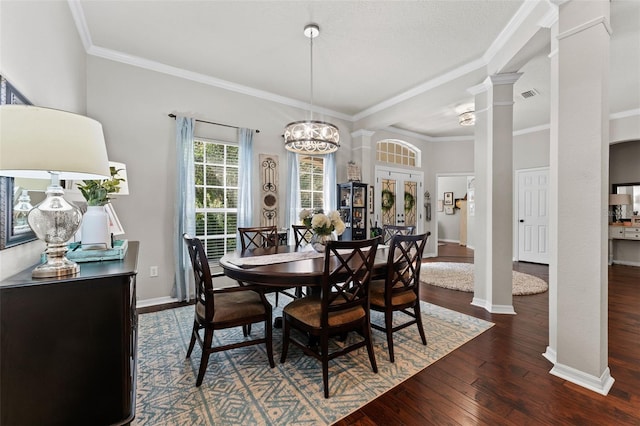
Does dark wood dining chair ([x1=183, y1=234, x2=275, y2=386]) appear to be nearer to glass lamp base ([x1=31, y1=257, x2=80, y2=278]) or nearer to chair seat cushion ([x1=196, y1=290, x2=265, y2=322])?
chair seat cushion ([x1=196, y1=290, x2=265, y2=322])

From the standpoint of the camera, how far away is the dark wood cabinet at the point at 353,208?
17.0 feet

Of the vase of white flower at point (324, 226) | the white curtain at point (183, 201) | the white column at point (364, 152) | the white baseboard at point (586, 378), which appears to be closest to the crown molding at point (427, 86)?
the white column at point (364, 152)

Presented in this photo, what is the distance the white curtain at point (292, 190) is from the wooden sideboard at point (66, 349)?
3.33m

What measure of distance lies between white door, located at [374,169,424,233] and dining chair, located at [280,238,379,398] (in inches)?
160

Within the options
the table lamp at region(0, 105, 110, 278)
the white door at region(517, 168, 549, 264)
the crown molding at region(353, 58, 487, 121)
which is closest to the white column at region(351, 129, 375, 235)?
the crown molding at region(353, 58, 487, 121)

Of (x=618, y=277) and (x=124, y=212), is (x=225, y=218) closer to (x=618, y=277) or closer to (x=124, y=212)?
(x=124, y=212)

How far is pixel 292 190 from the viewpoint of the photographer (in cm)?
466

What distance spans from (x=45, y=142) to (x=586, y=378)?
11.0ft

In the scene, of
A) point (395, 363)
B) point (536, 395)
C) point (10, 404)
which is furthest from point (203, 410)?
point (536, 395)

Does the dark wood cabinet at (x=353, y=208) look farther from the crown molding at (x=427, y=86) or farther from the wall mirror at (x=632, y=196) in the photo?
the wall mirror at (x=632, y=196)

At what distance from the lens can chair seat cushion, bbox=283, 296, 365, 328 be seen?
198 cm

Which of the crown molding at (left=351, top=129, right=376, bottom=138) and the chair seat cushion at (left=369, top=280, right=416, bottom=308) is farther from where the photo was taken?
the crown molding at (left=351, top=129, right=376, bottom=138)

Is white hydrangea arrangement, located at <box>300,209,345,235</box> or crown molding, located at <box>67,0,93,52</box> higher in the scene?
crown molding, located at <box>67,0,93,52</box>

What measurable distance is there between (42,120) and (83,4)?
2.36 metres
